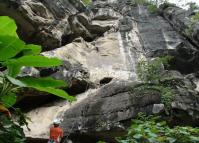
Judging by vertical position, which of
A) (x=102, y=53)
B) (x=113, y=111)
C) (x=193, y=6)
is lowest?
(x=113, y=111)

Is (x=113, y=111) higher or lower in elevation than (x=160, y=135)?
higher

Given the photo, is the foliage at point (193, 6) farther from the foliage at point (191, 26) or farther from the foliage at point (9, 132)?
the foliage at point (9, 132)

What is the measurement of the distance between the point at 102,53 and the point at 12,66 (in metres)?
12.3

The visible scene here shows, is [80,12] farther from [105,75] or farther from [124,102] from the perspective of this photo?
Answer: [124,102]

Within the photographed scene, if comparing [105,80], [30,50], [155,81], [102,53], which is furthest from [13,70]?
[102,53]

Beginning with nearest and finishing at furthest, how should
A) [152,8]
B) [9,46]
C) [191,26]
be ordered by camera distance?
[9,46] → [191,26] → [152,8]

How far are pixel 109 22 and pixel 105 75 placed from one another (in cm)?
419

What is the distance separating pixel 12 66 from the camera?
83.7 inches

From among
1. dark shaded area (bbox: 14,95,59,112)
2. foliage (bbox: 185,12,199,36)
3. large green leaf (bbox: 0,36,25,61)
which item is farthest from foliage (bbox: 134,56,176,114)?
large green leaf (bbox: 0,36,25,61)

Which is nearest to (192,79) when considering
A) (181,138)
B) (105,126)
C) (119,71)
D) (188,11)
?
(119,71)

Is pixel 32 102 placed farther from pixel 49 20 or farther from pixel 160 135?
pixel 160 135

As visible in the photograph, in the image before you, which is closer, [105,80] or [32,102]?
[32,102]

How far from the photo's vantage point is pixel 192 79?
516 inches

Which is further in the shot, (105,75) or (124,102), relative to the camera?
(105,75)
